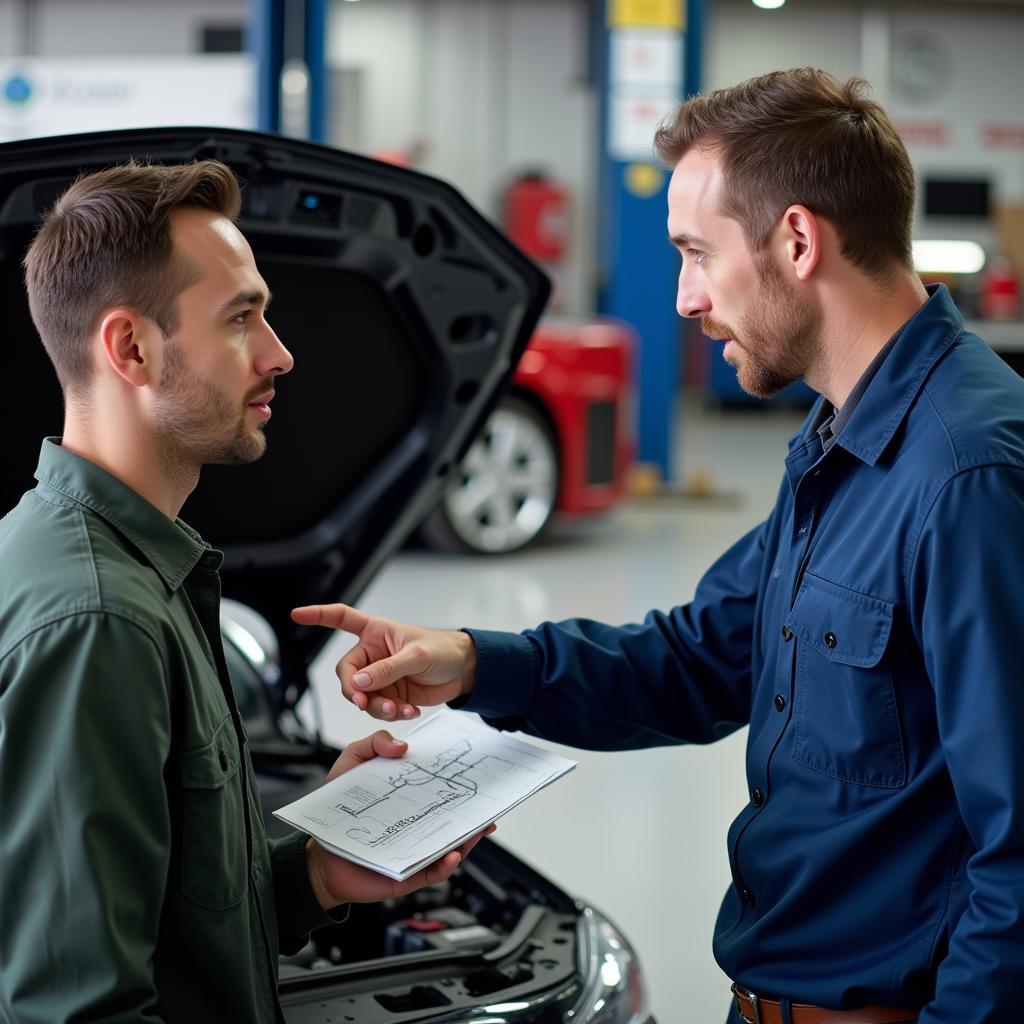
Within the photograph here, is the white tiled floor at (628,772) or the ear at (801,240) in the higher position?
the ear at (801,240)

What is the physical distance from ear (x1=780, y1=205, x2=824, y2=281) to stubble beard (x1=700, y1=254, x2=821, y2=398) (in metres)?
0.02

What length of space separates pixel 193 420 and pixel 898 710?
0.74 m

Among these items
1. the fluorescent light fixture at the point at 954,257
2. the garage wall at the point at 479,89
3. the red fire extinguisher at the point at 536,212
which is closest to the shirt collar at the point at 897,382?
the fluorescent light fixture at the point at 954,257

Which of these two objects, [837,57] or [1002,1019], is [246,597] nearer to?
[1002,1019]

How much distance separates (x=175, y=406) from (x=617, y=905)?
2000 millimetres

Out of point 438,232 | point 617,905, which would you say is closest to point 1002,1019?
point 438,232

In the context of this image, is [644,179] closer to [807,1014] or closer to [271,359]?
[271,359]

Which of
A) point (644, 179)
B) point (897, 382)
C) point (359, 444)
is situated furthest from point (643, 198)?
point (897, 382)

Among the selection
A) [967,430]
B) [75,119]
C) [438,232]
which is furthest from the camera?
[75,119]

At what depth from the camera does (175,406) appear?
1.37m

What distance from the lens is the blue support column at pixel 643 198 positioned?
295 inches

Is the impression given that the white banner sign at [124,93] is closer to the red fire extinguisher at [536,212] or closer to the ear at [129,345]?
the ear at [129,345]

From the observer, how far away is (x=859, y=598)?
1.38 m

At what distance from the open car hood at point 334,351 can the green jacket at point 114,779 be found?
0.60 meters
